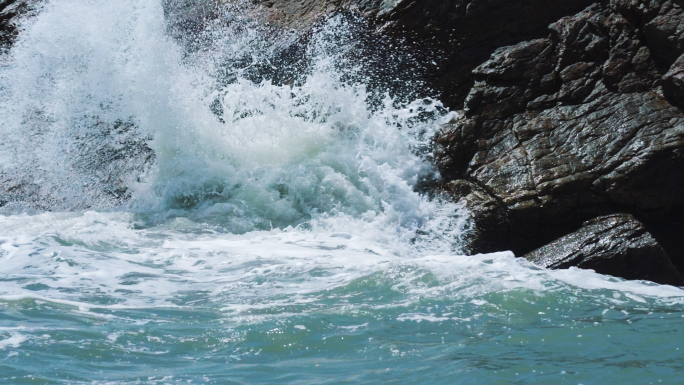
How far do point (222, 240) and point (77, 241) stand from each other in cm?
128

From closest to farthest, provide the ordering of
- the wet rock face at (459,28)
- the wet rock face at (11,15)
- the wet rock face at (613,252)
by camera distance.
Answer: the wet rock face at (613,252) < the wet rock face at (459,28) < the wet rock face at (11,15)

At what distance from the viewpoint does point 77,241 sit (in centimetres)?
569

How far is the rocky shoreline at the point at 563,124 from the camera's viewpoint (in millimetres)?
Answer: 5742

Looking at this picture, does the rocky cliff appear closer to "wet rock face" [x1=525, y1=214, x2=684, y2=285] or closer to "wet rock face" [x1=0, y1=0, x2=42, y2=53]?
"wet rock face" [x1=525, y1=214, x2=684, y2=285]

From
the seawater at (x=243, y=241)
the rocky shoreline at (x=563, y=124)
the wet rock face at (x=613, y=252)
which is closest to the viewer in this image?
the seawater at (x=243, y=241)

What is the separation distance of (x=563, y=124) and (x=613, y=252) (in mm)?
1497

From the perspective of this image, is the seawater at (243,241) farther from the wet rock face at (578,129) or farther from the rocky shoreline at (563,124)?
the wet rock face at (578,129)

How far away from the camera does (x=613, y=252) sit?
545 centimetres

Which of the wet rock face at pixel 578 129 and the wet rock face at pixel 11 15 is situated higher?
the wet rock face at pixel 11 15

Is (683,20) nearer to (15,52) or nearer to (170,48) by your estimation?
(170,48)

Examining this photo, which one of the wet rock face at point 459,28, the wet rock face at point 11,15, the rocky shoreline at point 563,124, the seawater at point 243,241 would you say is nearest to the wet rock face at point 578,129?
the rocky shoreline at point 563,124

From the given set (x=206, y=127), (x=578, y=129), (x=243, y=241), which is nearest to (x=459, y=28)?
(x=578, y=129)

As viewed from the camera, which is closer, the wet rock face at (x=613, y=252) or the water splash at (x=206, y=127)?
the wet rock face at (x=613, y=252)

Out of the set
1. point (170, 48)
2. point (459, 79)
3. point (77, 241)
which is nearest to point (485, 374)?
point (77, 241)
